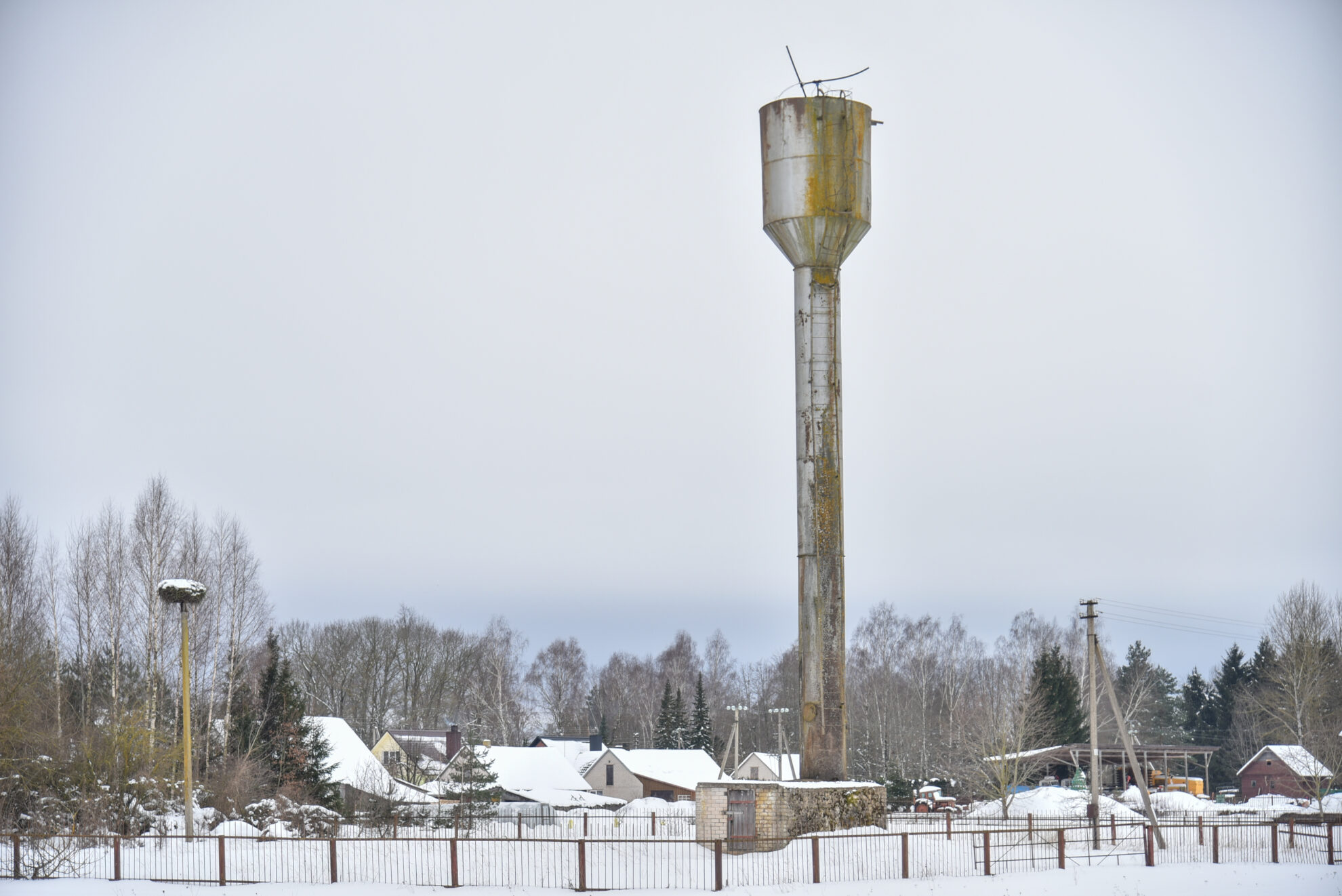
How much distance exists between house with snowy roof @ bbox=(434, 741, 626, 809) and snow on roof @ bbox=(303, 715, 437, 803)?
5203 mm

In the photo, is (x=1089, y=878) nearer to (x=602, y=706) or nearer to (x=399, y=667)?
(x=399, y=667)

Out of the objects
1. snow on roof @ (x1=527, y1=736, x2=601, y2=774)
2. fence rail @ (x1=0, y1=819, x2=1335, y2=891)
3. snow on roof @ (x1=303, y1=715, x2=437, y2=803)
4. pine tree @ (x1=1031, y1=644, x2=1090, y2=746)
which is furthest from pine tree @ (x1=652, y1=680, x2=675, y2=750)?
fence rail @ (x1=0, y1=819, x2=1335, y2=891)

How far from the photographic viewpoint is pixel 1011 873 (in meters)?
26.0

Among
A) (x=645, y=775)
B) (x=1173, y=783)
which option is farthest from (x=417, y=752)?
(x=1173, y=783)

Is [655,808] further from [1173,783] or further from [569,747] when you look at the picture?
[569,747]

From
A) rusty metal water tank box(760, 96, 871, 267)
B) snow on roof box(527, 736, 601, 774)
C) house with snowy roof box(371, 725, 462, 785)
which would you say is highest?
rusty metal water tank box(760, 96, 871, 267)

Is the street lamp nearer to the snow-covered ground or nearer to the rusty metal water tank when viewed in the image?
the snow-covered ground

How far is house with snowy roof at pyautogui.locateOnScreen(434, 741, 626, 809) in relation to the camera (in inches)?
2549

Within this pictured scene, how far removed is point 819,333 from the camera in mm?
30422

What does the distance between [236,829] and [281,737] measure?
391 inches

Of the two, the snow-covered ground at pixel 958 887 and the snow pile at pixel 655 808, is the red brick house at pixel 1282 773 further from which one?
the snow-covered ground at pixel 958 887

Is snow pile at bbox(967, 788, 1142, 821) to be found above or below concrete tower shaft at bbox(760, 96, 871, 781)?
below

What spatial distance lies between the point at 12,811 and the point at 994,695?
2537 inches

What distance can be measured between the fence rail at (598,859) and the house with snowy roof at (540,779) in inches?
1321
